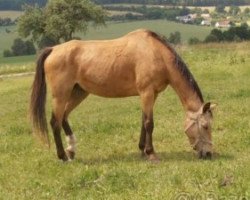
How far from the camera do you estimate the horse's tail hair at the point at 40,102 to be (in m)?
9.99

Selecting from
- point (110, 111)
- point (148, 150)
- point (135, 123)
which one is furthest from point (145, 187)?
point (110, 111)

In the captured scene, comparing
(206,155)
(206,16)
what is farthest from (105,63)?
(206,16)

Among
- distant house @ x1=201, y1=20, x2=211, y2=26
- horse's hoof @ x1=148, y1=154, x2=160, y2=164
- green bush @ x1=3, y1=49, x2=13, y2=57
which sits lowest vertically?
green bush @ x1=3, y1=49, x2=13, y2=57

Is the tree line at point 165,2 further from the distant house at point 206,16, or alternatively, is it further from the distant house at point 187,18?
the distant house at point 206,16

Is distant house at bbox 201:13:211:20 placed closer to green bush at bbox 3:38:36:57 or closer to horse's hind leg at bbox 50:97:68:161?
green bush at bbox 3:38:36:57

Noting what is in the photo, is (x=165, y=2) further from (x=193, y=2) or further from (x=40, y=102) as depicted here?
(x=40, y=102)

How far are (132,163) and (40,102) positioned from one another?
221 cm

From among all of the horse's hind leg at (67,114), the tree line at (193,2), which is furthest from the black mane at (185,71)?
the tree line at (193,2)

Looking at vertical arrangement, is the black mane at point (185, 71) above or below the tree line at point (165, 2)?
above

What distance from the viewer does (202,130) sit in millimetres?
9375

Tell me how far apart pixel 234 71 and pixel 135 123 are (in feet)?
41.8

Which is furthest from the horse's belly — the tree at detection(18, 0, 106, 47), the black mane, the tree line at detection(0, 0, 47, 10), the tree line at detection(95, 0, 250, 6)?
the tree line at detection(0, 0, 47, 10)

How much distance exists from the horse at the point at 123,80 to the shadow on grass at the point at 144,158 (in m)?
0.17

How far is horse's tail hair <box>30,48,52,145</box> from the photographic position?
999 cm
